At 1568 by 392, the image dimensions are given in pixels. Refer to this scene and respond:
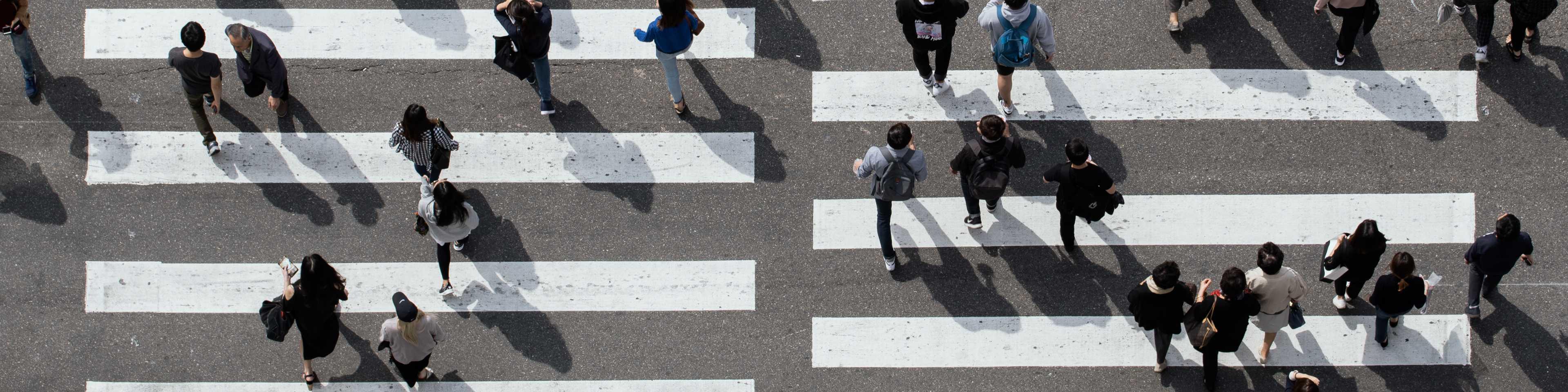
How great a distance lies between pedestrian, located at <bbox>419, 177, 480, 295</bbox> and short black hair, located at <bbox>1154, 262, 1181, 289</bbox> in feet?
16.0

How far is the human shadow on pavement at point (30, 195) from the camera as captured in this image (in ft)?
33.9

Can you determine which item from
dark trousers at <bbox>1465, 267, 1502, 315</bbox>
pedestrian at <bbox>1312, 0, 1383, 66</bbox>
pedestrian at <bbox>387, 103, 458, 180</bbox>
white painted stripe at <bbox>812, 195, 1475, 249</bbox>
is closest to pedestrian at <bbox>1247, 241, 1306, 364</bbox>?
white painted stripe at <bbox>812, 195, 1475, 249</bbox>

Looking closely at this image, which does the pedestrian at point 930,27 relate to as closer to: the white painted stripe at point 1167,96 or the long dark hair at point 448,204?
the white painted stripe at point 1167,96

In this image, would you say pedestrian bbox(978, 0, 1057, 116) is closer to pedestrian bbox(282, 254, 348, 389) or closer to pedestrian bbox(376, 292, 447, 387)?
pedestrian bbox(376, 292, 447, 387)

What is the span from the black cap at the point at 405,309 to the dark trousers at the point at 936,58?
4270mm

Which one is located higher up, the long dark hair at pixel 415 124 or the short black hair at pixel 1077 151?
the short black hair at pixel 1077 151

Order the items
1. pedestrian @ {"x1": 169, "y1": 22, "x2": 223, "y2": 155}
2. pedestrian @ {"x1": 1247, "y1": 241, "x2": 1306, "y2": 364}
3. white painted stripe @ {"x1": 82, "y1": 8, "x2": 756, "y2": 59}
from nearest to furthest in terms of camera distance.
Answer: pedestrian @ {"x1": 1247, "y1": 241, "x2": 1306, "y2": 364}
pedestrian @ {"x1": 169, "y1": 22, "x2": 223, "y2": 155}
white painted stripe @ {"x1": 82, "y1": 8, "x2": 756, "y2": 59}

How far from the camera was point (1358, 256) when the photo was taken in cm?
925

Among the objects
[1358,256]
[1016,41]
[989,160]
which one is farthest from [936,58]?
[1358,256]

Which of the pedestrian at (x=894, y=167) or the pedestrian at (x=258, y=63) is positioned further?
the pedestrian at (x=258, y=63)

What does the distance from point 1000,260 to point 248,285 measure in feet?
19.6

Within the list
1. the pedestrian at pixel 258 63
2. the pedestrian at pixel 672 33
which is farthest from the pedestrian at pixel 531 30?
the pedestrian at pixel 258 63

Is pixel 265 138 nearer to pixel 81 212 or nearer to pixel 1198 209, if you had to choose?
pixel 81 212

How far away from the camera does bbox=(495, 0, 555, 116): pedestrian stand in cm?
965
